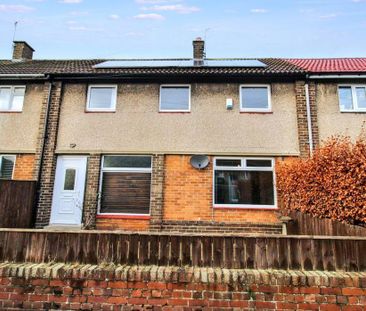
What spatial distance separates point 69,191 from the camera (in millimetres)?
8781

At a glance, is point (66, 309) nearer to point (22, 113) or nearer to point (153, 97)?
point (153, 97)

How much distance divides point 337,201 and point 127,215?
587 centimetres

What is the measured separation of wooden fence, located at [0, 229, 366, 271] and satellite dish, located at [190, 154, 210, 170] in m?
5.25

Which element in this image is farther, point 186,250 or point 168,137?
point 168,137

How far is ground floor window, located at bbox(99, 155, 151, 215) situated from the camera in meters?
8.59

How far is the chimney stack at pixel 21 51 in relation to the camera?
13047mm

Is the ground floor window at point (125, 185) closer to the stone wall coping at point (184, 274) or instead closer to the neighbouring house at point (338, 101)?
the stone wall coping at point (184, 274)

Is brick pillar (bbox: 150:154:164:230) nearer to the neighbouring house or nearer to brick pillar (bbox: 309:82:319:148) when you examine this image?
brick pillar (bbox: 309:82:319:148)

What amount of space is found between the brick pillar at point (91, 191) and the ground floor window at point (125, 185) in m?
0.20

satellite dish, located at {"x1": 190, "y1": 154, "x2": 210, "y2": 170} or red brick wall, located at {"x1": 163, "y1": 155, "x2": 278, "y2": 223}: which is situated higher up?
satellite dish, located at {"x1": 190, "y1": 154, "x2": 210, "y2": 170}

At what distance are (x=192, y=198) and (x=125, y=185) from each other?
226 cm

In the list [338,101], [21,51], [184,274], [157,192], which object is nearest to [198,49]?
[338,101]

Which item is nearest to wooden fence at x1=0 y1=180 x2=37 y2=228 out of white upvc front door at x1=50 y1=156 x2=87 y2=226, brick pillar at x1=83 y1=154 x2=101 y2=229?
white upvc front door at x1=50 y1=156 x2=87 y2=226

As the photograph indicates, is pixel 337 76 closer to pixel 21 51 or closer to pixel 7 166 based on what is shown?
pixel 7 166
